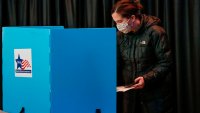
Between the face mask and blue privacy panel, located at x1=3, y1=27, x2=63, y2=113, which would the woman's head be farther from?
blue privacy panel, located at x1=3, y1=27, x2=63, y2=113

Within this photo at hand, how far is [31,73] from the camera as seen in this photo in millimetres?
1354

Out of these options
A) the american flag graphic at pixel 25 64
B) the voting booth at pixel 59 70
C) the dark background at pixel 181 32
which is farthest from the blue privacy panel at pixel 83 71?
the dark background at pixel 181 32

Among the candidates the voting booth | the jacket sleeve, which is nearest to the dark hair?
the jacket sleeve

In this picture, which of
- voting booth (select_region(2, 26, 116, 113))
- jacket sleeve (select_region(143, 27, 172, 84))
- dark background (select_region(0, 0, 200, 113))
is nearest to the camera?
voting booth (select_region(2, 26, 116, 113))

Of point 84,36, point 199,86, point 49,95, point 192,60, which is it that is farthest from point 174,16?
point 49,95

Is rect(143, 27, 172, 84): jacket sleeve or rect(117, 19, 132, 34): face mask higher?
rect(117, 19, 132, 34): face mask

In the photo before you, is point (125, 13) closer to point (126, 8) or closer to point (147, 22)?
point (126, 8)

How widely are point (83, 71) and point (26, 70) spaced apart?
0.21 m

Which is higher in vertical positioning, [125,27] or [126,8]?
[126,8]

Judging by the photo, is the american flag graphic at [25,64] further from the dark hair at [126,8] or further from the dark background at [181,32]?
the dark background at [181,32]

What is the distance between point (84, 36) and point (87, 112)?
0.29m

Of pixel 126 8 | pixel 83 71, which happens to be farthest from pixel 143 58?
pixel 83 71

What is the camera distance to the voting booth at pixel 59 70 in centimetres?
129

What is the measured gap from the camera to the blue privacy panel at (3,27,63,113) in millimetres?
1296
